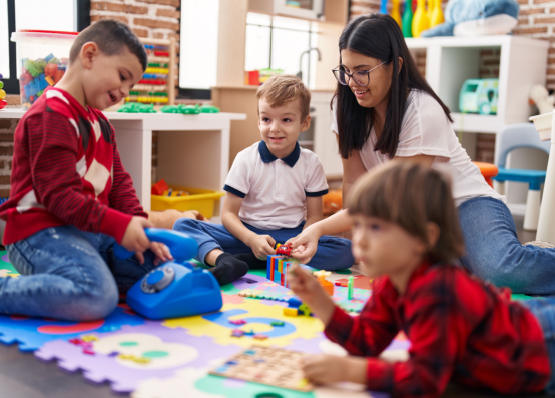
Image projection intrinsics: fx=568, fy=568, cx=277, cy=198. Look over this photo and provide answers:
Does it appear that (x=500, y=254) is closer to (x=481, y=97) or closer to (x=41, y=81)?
(x=41, y=81)

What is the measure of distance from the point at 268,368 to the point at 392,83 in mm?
892

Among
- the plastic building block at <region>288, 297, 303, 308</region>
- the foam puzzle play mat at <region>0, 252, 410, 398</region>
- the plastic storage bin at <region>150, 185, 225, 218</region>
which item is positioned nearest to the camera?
the foam puzzle play mat at <region>0, 252, 410, 398</region>

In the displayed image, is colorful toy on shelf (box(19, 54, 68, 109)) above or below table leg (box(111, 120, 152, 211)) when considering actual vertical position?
above

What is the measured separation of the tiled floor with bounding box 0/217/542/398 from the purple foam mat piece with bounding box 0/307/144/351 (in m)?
0.06

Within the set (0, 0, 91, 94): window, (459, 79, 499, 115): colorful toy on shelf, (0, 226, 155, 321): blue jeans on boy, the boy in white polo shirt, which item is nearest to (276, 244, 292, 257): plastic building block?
the boy in white polo shirt

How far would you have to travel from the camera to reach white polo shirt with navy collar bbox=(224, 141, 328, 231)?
1.75 meters

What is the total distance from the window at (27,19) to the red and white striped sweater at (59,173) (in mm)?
1329

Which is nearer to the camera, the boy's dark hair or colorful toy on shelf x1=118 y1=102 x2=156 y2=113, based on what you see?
the boy's dark hair

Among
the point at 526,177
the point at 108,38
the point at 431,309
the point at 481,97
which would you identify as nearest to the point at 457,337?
the point at 431,309

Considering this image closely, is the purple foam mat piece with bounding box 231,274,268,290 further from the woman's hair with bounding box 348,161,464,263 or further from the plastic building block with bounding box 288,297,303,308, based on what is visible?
the woman's hair with bounding box 348,161,464,263

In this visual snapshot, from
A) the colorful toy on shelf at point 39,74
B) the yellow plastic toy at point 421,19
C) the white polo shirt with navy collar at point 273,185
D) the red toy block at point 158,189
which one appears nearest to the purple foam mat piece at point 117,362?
the white polo shirt with navy collar at point 273,185

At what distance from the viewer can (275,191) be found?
69.1 inches

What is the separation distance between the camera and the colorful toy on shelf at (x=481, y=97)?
331 cm

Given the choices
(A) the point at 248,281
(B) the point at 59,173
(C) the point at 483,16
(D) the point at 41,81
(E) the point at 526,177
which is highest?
(C) the point at 483,16
